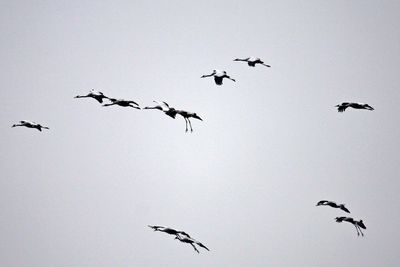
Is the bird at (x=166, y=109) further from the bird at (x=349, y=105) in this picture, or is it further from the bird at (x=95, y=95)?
the bird at (x=349, y=105)

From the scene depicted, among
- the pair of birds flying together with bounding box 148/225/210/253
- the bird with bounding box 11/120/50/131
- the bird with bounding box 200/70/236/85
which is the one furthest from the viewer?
the bird with bounding box 11/120/50/131

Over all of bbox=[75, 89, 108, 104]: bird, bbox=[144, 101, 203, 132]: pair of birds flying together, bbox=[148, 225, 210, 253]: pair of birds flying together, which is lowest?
bbox=[148, 225, 210, 253]: pair of birds flying together

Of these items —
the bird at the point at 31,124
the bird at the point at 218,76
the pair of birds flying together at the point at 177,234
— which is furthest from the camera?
the bird at the point at 31,124

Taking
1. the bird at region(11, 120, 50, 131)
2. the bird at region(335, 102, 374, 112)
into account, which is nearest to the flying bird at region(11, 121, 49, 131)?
the bird at region(11, 120, 50, 131)

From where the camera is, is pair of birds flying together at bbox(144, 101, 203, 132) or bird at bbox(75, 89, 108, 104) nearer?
pair of birds flying together at bbox(144, 101, 203, 132)

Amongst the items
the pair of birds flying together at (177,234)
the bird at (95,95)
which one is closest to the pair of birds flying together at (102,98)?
the bird at (95,95)

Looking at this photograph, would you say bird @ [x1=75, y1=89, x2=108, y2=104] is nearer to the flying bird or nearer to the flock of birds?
the flock of birds

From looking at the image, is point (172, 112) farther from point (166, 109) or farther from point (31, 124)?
point (31, 124)

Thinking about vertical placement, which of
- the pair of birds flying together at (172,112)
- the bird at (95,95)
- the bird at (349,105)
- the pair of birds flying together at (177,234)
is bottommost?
the pair of birds flying together at (177,234)

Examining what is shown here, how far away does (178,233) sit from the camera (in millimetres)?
33406

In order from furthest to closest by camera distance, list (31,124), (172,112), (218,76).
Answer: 1. (31,124)
2. (218,76)
3. (172,112)

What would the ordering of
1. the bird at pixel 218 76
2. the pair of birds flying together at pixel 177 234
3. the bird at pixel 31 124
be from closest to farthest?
1. the pair of birds flying together at pixel 177 234
2. the bird at pixel 218 76
3. the bird at pixel 31 124

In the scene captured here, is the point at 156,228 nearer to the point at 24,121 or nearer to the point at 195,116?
the point at 195,116

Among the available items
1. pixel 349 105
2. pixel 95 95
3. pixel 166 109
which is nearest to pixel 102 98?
pixel 95 95
